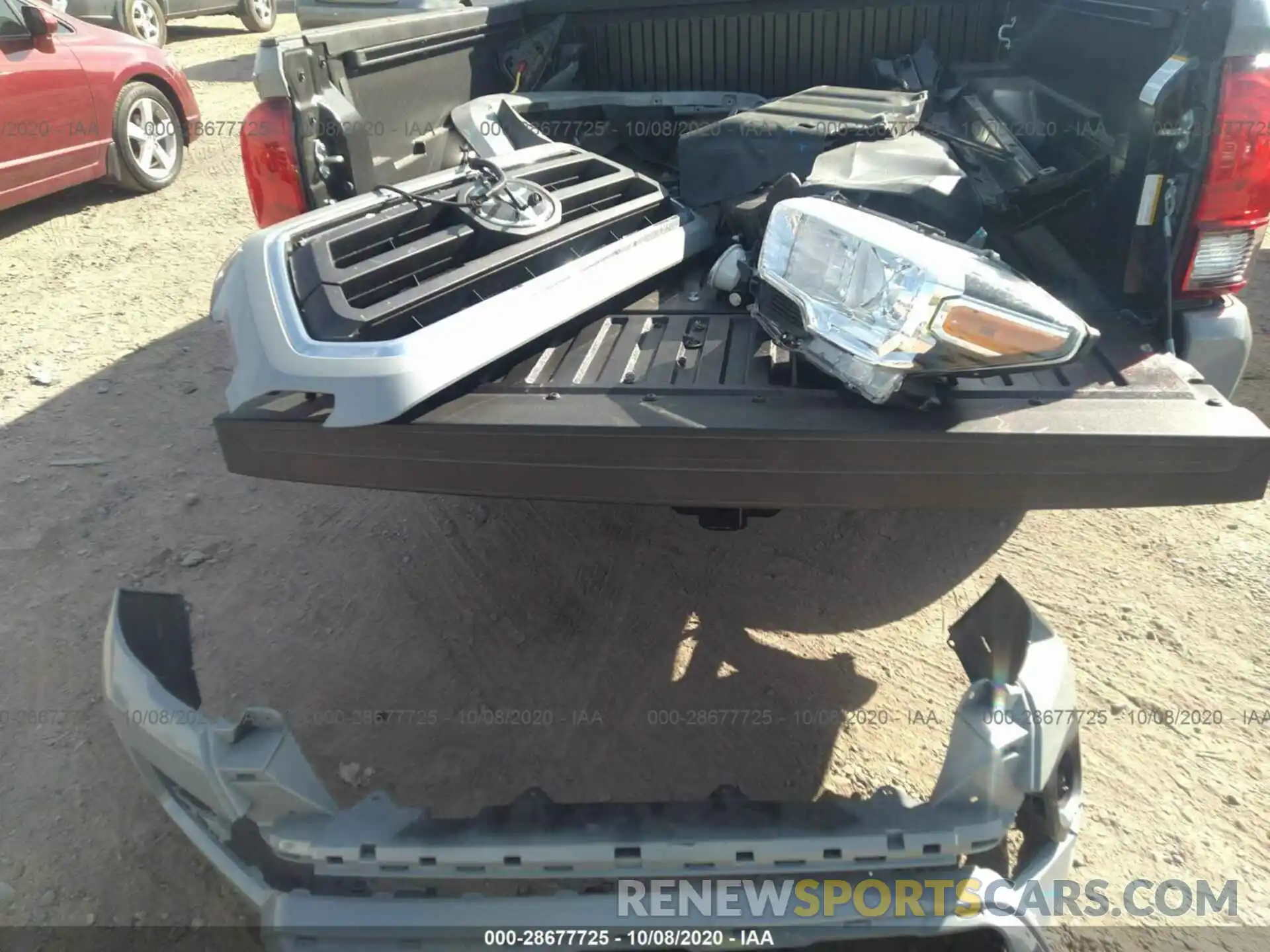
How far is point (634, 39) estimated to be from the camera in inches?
143

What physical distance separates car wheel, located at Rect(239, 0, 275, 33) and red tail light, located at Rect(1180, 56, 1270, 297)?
1311cm

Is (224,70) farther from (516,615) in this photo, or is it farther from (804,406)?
(804,406)

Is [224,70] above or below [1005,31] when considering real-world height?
below

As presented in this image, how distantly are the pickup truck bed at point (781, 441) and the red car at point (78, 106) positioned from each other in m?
5.31

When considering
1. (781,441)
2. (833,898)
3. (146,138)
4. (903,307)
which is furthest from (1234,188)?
(146,138)

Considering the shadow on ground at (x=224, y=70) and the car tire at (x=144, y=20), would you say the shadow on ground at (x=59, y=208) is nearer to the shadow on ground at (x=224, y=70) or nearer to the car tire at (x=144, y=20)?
the shadow on ground at (x=224, y=70)

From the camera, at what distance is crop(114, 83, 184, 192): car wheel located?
6.38 m

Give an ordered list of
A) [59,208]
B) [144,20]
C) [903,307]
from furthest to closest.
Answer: [144,20] < [59,208] < [903,307]

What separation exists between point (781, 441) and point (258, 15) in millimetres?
13354

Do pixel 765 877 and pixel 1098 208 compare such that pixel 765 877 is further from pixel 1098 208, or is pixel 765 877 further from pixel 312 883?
pixel 1098 208

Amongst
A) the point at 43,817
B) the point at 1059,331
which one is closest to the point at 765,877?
the point at 1059,331

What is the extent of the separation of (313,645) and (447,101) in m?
1.88

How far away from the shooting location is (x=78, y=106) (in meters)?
6.01

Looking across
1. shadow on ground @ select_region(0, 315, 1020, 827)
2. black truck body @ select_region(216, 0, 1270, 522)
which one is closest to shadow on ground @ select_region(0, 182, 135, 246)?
shadow on ground @ select_region(0, 315, 1020, 827)
